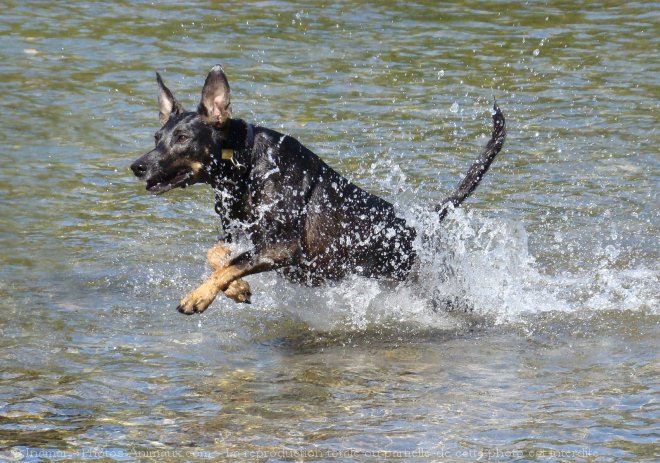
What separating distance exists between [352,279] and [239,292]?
0.71 m

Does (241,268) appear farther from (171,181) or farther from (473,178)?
(473,178)

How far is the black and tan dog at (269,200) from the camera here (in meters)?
6.16

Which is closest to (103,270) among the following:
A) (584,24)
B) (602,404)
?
(602,404)

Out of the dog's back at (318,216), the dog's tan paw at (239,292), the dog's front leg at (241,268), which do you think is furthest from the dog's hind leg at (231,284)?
the dog's back at (318,216)

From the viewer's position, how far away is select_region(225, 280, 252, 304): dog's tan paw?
6.41m

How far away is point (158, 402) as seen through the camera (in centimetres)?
537

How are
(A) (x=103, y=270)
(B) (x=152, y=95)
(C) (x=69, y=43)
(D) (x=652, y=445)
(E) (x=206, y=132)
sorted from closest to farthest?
(D) (x=652, y=445), (E) (x=206, y=132), (A) (x=103, y=270), (B) (x=152, y=95), (C) (x=69, y=43)

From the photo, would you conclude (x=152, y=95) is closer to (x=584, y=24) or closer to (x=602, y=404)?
(x=584, y=24)

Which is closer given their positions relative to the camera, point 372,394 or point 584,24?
point 372,394

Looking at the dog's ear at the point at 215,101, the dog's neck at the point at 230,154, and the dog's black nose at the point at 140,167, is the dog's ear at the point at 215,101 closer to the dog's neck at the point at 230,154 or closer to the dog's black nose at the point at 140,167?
the dog's neck at the point at 230,154

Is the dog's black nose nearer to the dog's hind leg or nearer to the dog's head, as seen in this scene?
the dog's head

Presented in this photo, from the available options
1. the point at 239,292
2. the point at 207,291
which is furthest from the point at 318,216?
the point at 207,291

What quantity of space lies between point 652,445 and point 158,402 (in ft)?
7.30

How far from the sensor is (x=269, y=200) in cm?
638
